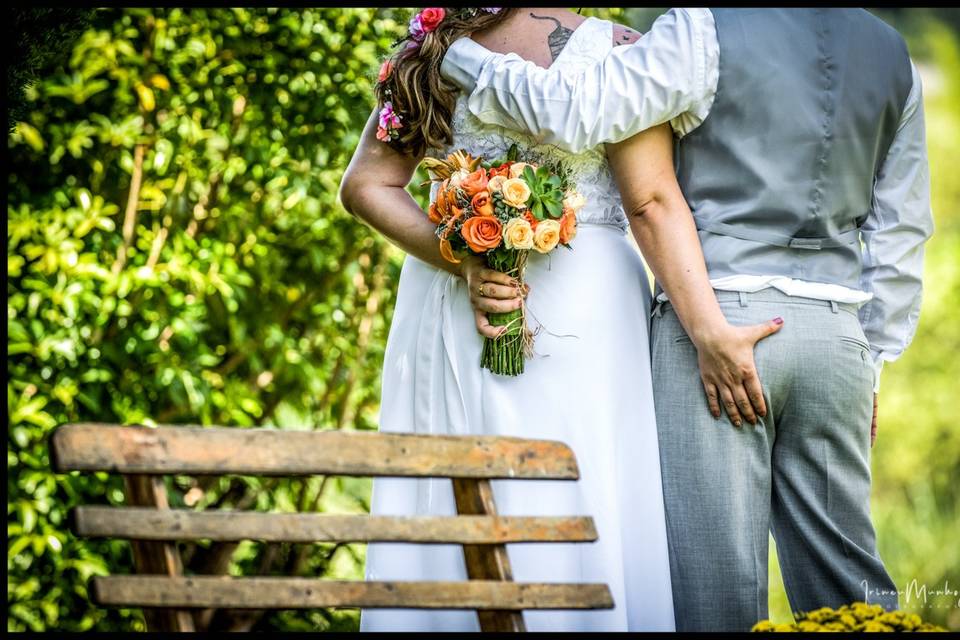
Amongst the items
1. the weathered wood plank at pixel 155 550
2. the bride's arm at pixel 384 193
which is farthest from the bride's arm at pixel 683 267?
the weathered wood plank at pixel 155 550

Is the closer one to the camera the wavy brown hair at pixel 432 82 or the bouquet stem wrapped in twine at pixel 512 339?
the bouquet stem wrapped in twine at pixel 512 339

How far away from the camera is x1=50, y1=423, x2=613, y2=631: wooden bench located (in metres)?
1.65

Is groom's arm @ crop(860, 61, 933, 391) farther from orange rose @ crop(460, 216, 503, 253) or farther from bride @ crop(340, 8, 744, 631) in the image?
orange rose @ crop(460, 216, 503, 253)

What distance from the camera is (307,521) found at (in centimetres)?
177

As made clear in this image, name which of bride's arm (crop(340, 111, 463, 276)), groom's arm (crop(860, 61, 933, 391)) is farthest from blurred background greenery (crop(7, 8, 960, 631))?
groom's arm (crop(860, 61, 933, 391))

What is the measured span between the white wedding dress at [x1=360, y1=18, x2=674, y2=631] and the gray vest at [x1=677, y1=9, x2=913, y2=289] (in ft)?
0.90

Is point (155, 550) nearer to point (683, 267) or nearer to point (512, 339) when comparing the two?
point (512, 339)

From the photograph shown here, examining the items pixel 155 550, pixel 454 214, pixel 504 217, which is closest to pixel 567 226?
pixel 504 217

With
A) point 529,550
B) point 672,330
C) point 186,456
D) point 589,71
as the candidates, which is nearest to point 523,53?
point 589,71

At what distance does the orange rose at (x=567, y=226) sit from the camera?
101 inches

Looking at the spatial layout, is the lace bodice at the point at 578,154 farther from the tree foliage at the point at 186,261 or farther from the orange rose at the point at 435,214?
the tree foliage at the point at 186,261

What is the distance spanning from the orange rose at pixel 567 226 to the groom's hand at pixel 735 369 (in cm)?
39

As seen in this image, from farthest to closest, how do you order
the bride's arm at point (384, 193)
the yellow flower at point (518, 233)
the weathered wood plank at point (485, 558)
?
the bride's arm at point (384, 193) → the yellow flower at point (518, 233) → the weathered wood plank at point (485, 558)

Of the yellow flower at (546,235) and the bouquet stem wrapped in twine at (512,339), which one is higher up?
the yellow flower at (546,235)
